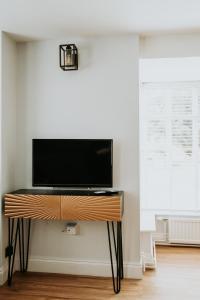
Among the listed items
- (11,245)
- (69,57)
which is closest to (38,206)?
(11,245)

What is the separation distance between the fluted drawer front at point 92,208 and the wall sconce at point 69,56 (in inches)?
56.0

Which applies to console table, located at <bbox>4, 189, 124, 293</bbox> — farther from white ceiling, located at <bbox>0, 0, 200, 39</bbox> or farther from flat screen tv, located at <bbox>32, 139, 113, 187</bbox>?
white ceiling, located at <bbox>0, 0, 200, 39</bbox>

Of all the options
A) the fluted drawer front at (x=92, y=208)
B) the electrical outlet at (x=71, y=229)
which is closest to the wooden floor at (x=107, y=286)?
the electrical outlet at (x=71, y=229)

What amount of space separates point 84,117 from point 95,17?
3.38ft

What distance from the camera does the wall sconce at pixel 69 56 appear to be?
3133 mm

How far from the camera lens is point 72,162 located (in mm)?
3096

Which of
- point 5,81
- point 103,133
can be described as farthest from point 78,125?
point 5,81

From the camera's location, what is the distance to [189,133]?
4.18m

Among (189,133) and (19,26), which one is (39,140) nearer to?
(19,26)

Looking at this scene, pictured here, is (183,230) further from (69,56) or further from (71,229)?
(69,56)

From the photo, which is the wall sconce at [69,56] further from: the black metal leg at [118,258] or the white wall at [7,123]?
the black metal leg at [118,258]

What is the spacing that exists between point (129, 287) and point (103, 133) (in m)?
1.61

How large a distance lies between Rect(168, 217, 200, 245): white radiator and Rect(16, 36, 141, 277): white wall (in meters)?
1.08

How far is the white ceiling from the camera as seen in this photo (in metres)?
2.48
